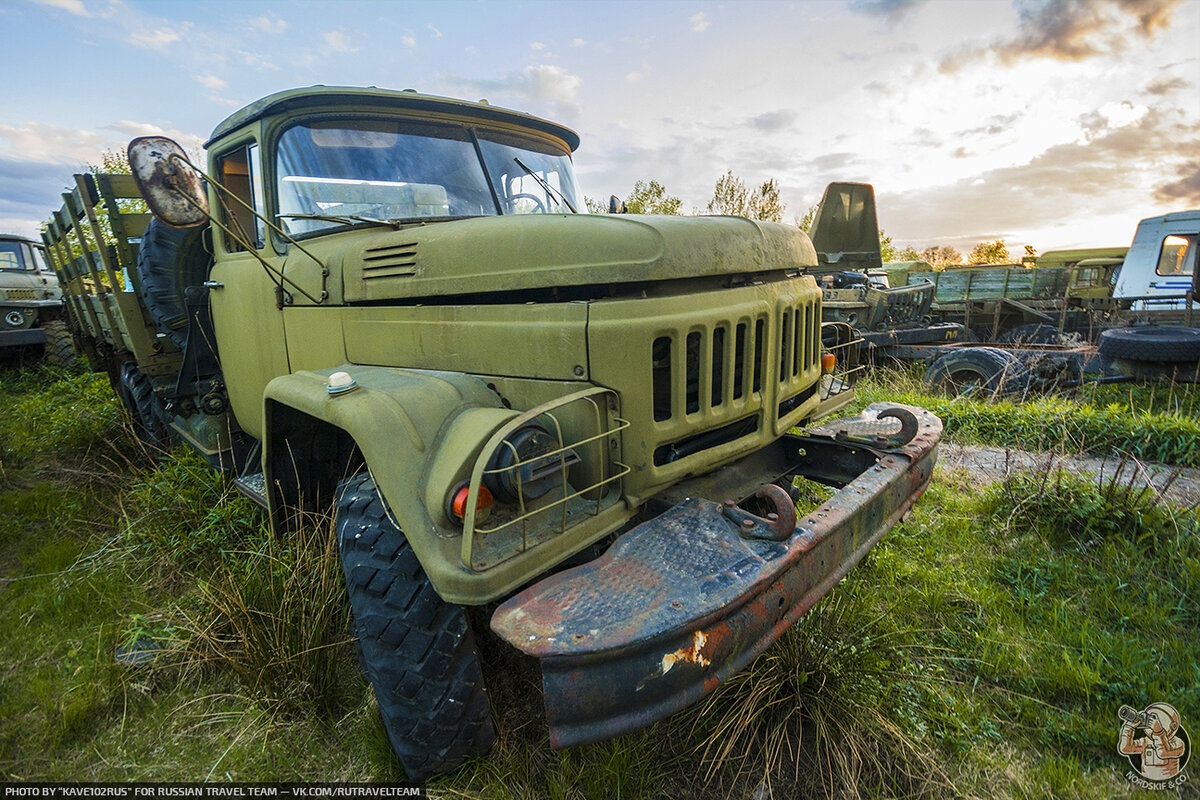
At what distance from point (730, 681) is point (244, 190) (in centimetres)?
335

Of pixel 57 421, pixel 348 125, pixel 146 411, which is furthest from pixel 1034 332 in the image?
pixel 57 421

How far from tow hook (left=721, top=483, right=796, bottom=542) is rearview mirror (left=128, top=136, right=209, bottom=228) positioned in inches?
87.3

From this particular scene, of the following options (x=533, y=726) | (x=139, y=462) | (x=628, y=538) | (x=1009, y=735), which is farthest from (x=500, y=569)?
(x=139, y=462)

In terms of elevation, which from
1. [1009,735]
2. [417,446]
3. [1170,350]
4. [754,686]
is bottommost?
[1009,735]

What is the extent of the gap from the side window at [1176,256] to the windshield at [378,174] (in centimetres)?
1174

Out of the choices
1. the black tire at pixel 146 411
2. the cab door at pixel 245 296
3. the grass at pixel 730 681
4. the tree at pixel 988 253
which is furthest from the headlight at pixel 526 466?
the tree at pixel 988 253

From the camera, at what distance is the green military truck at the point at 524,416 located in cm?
166

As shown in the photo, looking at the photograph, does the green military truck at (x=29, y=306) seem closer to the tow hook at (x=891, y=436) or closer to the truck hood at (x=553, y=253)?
the truck hood at (x=553, y=253)

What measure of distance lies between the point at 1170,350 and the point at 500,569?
693 cm

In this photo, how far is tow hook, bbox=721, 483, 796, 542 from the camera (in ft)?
6.14

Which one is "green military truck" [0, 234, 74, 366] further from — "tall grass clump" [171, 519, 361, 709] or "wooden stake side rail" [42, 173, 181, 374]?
"tall grass clump" [171, 519, 361, 709]

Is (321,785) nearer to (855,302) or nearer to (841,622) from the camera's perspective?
(841,622)

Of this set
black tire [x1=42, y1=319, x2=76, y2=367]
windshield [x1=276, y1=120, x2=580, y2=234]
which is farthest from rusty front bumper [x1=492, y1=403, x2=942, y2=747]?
black tire [x1=42, y1=319, x2=76, y2=367]

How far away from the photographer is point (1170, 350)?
5.68 metres
